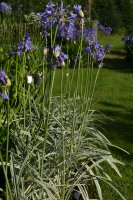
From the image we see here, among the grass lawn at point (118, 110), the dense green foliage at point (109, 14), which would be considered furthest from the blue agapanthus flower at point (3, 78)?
the dense green foliage at point (109, 14)

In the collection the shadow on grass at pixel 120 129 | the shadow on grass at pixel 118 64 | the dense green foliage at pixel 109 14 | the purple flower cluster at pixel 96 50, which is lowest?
the shadow on grass at pixel 120 129

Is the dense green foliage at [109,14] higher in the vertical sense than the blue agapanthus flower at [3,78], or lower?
Answer: higher

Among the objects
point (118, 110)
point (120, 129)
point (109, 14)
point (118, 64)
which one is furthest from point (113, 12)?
point (120, 129)

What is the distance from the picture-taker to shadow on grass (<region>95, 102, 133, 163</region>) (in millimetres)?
2840

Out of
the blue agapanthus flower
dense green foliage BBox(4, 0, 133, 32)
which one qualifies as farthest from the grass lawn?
dense green foliage BBox(4, 0, 133, 32)

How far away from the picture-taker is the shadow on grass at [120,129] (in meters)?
2.84

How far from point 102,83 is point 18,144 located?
433 cm

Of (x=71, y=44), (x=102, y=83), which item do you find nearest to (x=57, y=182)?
(x=102, y=83)

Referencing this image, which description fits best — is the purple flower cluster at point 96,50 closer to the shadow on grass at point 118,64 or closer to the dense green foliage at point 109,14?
the shadow on grass at point 118,64

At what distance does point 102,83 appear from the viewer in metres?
5.81

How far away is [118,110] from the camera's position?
413 centimetres

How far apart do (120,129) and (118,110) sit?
784 mm

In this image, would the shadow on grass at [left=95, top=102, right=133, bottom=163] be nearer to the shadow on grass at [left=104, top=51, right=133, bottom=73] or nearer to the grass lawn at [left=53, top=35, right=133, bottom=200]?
the grass lawn at [left=53, top=35, right=133, bottom=200]

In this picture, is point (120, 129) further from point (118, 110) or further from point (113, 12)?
point (113, 12)
